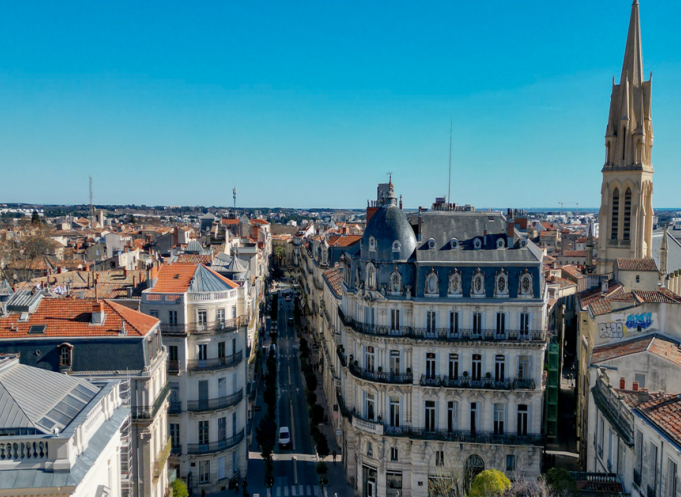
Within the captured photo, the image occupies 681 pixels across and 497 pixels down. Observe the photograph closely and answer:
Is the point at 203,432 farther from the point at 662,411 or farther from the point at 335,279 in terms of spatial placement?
the point at 662,411

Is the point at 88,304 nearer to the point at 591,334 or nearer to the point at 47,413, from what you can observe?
the point at 47,413

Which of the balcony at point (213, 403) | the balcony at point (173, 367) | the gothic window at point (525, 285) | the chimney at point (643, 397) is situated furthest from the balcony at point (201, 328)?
the chimney at point (643, 397)

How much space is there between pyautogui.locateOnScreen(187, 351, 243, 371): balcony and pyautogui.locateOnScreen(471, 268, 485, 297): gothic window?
1983 cm

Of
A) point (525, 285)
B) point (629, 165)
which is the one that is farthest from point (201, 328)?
point (629, 165)

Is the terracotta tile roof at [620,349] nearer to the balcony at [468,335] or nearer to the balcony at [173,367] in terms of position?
the balcony at [468,335]

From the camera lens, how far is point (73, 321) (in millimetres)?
41125

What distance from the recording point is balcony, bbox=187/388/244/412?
48406 mm

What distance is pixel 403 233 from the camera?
49688 mm

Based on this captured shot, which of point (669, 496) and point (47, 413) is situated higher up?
point (47, 413)

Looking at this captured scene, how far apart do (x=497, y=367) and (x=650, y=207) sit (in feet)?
175

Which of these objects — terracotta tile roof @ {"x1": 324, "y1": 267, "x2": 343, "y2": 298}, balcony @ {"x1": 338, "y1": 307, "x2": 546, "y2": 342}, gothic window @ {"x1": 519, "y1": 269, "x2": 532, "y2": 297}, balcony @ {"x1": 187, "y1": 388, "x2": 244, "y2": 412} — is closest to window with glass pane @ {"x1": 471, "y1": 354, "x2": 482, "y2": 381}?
balcony @ {"x1": 338, "y1": 307, "x2": 546, "y2": 342}

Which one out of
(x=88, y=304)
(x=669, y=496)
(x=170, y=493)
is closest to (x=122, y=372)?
(x=88, y=304)

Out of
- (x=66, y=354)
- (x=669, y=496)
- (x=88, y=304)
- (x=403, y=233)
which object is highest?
(x=403, y=233)

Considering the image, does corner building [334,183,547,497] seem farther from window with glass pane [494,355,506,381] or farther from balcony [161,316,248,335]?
balcony [161,316,248,335]
